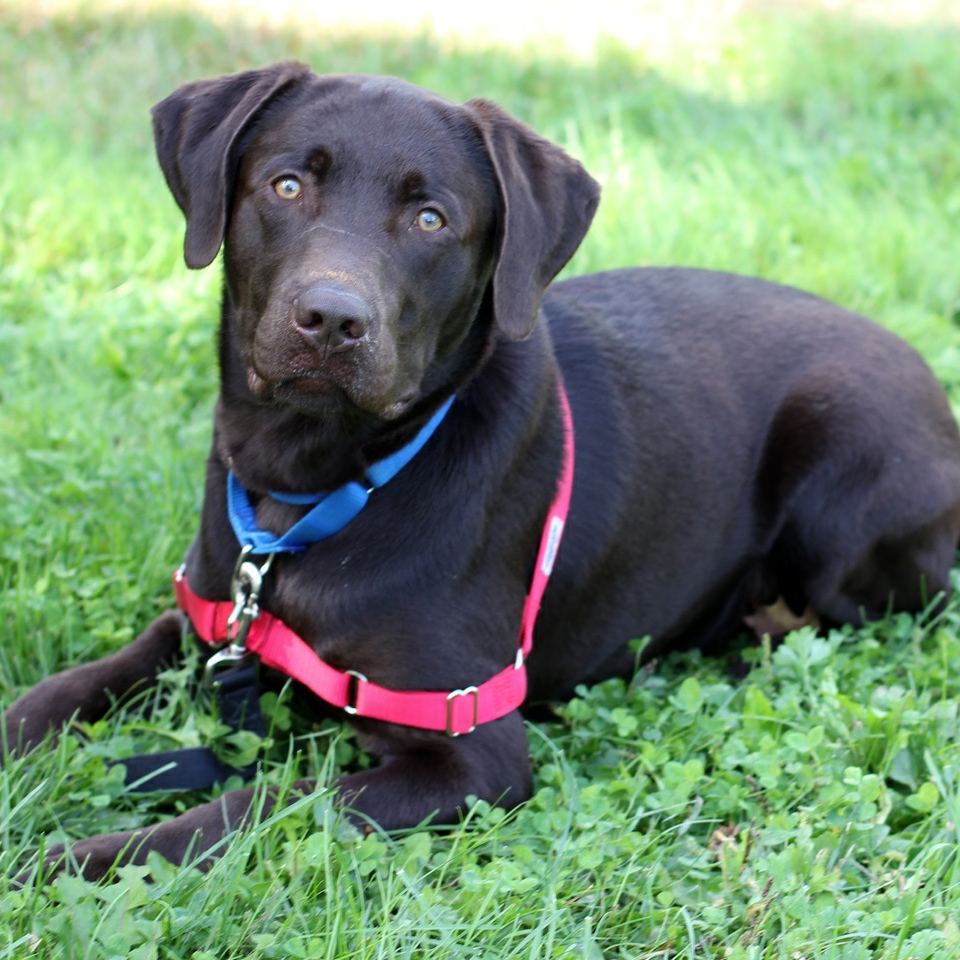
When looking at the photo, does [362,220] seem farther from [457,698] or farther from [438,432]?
[457,698]

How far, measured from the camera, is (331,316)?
2.36m

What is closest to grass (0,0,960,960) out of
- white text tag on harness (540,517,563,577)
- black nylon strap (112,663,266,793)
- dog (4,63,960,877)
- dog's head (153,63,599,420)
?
black nylon strap (112,663,266,793)

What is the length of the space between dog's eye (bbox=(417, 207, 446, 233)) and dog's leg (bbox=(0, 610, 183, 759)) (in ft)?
3.64

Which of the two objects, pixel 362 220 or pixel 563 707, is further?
pixel 563 707

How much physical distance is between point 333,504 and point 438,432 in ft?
0.87

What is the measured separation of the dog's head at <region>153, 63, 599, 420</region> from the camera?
245 cm

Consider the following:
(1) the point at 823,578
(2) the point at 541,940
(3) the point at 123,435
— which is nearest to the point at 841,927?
(2) the point at 541,940

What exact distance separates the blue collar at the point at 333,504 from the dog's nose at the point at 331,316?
0.37 meters

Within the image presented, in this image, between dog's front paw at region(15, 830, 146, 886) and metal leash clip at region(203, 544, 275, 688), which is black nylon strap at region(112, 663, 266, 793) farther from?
dog's front paw at region(15, 830, 146, 886)

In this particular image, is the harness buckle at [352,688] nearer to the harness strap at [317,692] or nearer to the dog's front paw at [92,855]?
the harness strap at [317,692]

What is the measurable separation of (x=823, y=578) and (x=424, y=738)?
1300 millimetres

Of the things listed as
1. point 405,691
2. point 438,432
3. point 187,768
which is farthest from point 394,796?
point 438,432

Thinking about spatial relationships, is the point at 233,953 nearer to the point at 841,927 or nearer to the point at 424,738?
the point at 424,738

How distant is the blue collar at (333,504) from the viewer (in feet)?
8.87
